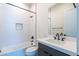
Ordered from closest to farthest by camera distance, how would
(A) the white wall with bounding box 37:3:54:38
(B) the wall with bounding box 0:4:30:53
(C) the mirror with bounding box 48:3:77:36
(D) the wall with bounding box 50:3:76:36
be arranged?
(C) the mirror with bounding box 48:3:77:36, (D) the wall with bounding box 50:3:76:36, (B) the wall with bounding box 0:4:30:53, (A) the white wall with bounding box 37:3:54:38

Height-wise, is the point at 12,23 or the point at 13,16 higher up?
the point at 13,16

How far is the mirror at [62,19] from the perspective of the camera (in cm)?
220

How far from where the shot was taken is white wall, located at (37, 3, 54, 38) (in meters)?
3.02

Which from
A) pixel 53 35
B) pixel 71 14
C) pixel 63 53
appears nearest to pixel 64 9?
pixel 71 14

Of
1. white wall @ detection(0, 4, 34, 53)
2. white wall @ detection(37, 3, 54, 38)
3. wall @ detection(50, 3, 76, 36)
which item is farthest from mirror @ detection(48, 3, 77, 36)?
white wall @ detection(0, 4, 34, 53)

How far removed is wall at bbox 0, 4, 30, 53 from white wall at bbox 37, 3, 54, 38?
59 centimetres

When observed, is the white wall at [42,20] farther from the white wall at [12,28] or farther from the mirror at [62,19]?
the white wall at [12,28]

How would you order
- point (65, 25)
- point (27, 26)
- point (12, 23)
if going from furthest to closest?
point (27, 26) < point (12, 23) < point (65, 25)

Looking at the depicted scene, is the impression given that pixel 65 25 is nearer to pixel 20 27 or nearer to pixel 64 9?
pixel 64 9

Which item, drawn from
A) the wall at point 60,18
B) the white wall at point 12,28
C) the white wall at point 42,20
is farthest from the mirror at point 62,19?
the white wall at point 12,28

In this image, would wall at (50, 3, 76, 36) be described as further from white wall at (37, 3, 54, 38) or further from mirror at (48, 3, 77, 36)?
white wall at (37, 3, 54, 38)

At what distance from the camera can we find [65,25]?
2.41 metres

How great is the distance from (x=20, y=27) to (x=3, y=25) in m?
0.67

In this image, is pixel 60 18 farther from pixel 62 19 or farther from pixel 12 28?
pixel 12 28
